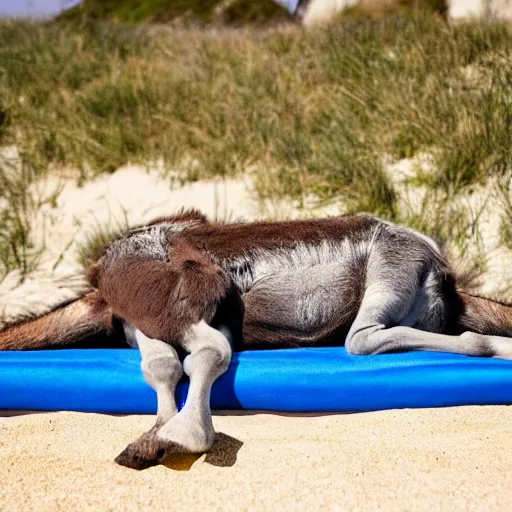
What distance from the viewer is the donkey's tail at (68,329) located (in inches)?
158

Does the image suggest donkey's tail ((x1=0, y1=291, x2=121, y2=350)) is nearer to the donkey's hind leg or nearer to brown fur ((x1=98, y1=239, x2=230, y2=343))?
brown fur ((x1=98, y1=239, x2=230, y2=343))

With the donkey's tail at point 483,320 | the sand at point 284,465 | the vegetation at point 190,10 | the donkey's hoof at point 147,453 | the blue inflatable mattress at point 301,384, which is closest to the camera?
the sand at point 284,465

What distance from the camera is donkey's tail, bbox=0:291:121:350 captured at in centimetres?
402

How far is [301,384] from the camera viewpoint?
139 inches

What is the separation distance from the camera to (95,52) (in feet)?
34.4

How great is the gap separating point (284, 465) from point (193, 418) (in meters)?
0.38

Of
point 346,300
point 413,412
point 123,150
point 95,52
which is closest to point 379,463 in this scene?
point 413,412

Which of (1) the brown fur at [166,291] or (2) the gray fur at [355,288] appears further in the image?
(2) the gray fur at [355,288]

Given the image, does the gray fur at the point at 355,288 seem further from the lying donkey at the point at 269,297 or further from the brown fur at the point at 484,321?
the brown fur at the point at 484,321

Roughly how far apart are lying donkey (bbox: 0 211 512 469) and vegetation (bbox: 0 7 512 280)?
6.39 feet

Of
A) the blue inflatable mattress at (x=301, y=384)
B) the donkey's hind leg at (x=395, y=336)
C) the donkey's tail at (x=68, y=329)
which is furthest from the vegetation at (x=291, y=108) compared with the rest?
the donkey's tail at (x=68, y=329)

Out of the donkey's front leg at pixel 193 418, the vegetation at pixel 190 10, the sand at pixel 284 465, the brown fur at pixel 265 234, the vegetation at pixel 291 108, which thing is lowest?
the sand at pixel 284 465

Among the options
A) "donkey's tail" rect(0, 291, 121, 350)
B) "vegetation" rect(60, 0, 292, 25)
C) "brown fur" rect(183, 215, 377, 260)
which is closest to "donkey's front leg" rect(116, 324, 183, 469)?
"donkey's tail" rect(0, 291, 121, 350)

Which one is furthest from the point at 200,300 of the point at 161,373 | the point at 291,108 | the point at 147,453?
the point at 291,108
